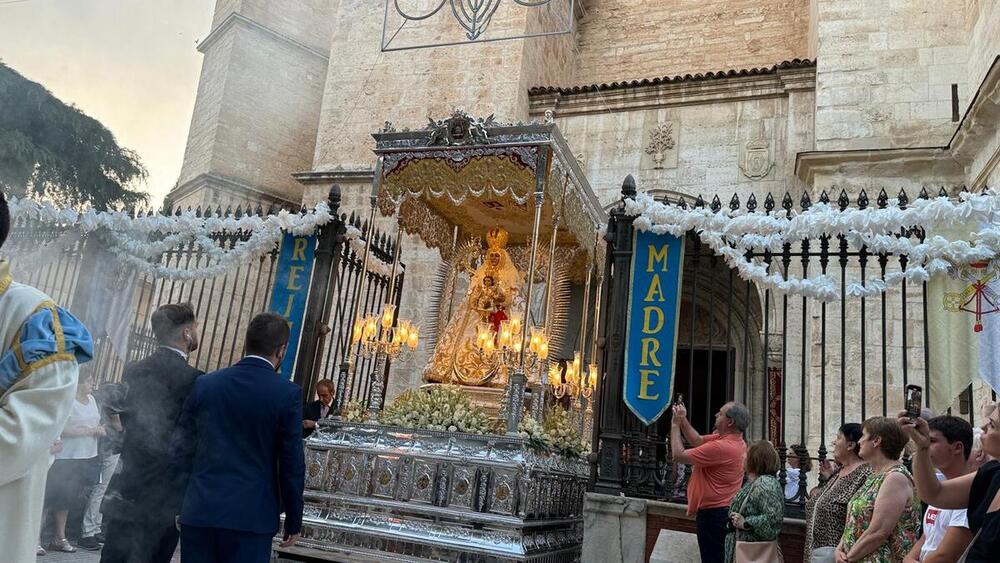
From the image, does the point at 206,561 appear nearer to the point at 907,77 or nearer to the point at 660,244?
the point at 660,244

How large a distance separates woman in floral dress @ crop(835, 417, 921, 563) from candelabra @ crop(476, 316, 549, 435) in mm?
3252

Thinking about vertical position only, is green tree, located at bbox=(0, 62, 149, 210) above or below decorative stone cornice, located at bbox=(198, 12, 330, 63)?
below

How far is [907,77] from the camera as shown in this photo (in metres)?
10.7

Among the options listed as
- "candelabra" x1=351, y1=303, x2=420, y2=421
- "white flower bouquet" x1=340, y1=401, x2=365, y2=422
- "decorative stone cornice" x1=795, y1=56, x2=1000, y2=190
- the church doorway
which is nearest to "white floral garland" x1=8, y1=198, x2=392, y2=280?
"candelabra" x1=351, y1=303, x2=420, y2=421

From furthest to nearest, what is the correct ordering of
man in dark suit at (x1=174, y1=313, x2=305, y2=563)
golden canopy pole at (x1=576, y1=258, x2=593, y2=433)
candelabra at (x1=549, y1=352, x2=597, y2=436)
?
golden canopy pole at (x1=576, y1=258, x2=593, y2=433) < candelabra at (x1=549, y1=352, x2=597, y2=436) < man in dark suit at (x1=174, y1=313, x2=305, y2=563)

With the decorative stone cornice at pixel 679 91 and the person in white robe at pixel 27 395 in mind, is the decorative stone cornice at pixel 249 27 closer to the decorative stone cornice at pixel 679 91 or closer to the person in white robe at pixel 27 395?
the decorative stone cornice at pixel 679 91

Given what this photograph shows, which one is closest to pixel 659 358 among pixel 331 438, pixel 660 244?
pixel 660 244

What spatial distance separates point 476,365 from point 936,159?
6.85 metres

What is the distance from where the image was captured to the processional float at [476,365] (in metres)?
6.32

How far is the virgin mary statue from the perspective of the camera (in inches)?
319

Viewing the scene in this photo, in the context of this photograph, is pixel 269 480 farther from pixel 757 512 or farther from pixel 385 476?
pixel 385 476

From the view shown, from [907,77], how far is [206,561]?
36.2 ft

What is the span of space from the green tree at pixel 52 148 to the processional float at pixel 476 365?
A: 2767 millimetres

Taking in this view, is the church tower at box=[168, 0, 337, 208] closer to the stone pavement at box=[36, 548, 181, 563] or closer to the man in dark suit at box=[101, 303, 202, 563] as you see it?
the stone pavement at box=[36, 548, 181, 563]
